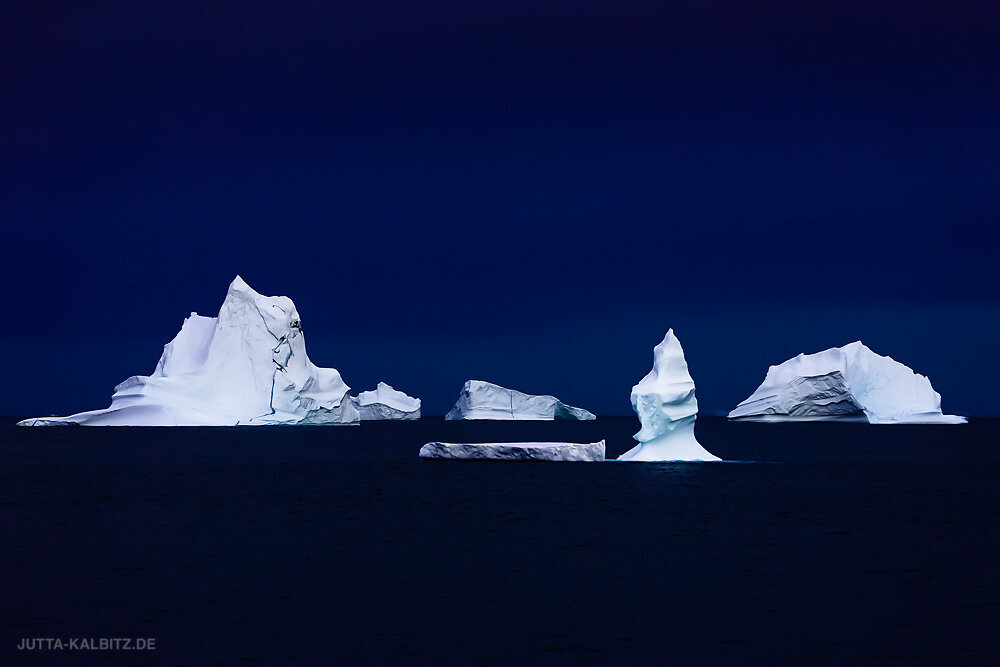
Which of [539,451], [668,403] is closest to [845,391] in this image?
[539,451]

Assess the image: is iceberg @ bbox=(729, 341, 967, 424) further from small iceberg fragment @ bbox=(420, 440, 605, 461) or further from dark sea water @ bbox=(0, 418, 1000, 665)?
dark sea water @ bbox=(0, 418, 1000, 665)

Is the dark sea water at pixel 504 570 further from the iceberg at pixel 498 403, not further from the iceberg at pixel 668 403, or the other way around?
the iceberg at pixel 498 403

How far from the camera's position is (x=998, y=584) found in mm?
13766

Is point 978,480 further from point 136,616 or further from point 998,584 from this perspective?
point 136,616

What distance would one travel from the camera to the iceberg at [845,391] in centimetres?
A: 6506

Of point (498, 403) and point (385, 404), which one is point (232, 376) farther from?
point (385, 404)

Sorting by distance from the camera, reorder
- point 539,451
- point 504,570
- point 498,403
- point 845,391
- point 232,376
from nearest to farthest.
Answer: point 504,570 → point 539,451 → point 232,376 → point 845,391 → point 498,403

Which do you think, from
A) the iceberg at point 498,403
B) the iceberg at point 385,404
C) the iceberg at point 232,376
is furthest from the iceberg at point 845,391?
the iceberg at point 385,404

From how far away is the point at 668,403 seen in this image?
28.9 meters

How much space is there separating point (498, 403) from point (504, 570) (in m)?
76.6

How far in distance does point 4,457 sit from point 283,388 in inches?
701

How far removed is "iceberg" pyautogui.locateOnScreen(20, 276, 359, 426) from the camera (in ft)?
192

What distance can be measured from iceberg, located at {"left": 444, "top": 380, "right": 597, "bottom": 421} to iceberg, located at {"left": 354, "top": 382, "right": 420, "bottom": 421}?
5.03 meters

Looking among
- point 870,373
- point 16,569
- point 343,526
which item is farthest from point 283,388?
point 16,569
